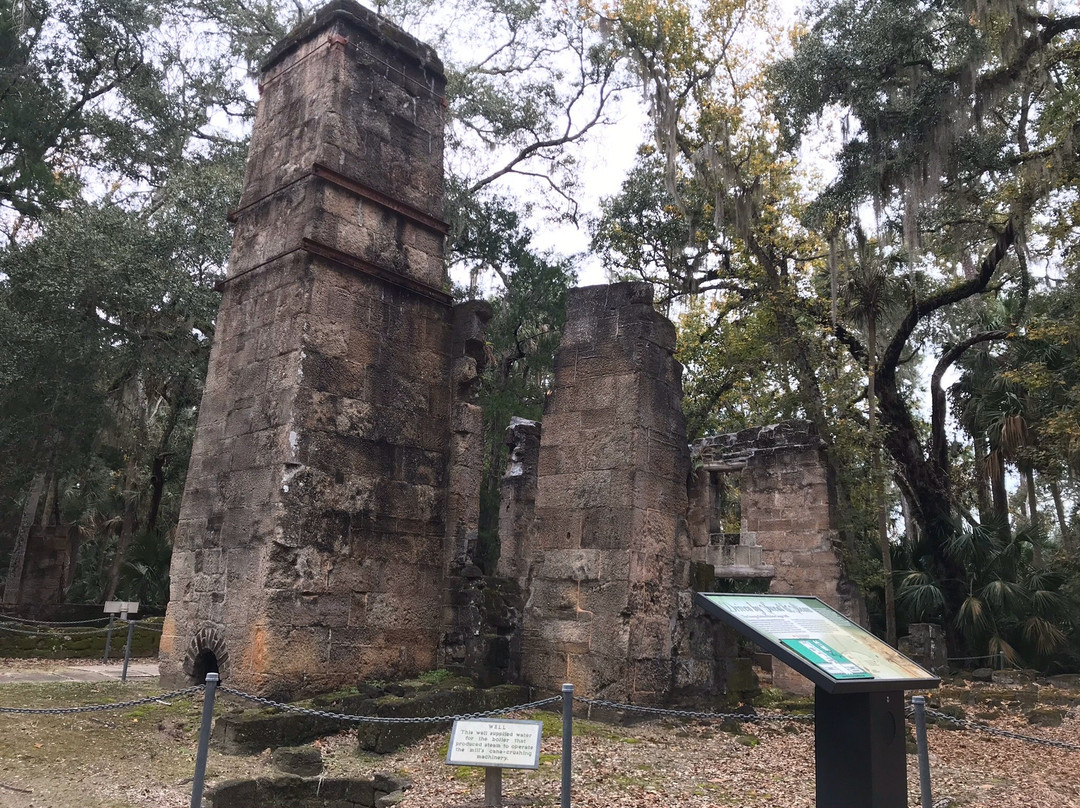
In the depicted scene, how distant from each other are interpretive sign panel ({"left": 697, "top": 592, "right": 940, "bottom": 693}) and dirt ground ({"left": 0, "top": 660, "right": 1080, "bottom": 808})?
164 centimetres

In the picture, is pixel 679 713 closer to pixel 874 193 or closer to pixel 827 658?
pixel 827 658

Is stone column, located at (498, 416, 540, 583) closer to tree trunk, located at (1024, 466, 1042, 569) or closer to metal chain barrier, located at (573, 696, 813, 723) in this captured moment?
metal chain barrier, located at (573, 696, 813, 723)

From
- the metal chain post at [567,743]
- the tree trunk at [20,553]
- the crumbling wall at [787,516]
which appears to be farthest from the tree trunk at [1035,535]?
the tree trunk at [20,553]

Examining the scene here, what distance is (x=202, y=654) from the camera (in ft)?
24.8

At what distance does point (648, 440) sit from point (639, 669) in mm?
2025

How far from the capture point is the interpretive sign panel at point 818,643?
12.4ft

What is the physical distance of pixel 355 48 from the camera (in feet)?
28.5

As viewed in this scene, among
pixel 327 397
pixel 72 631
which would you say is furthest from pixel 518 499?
pixel 72 631

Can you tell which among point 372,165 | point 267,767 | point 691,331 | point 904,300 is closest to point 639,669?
point 267,767

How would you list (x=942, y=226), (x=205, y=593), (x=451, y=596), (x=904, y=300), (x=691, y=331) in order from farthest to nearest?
1. (x=691, y=331)
2. (x=904, y=300)
3. (x=942, y=226)
4. (x=451, y=596)
5. (x=205, y=593)

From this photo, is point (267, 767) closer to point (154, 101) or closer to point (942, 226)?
point (942, 226)

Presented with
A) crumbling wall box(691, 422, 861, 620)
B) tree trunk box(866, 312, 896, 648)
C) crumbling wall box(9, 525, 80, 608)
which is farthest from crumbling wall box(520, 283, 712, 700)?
crumbling wall box(9, 525, 80, 608)

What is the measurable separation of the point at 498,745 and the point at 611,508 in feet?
11.0

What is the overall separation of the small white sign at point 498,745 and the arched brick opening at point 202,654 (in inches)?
143
